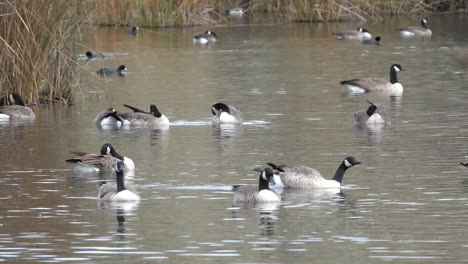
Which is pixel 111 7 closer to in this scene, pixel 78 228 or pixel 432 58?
pixel 432 58

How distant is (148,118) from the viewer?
24.6 metres

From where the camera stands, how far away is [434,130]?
23.3 meters

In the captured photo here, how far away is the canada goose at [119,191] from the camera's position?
16.0 m

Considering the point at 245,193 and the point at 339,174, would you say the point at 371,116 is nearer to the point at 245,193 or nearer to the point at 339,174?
the point at 339,174

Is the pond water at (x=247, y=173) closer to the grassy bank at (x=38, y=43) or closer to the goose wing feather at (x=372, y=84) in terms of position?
the goose wing feather at (x=372, y=84)

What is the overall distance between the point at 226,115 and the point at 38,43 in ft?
13.3

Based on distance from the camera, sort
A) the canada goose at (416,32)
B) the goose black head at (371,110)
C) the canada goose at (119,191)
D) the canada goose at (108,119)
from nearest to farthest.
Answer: the canada goose at (119,191) → the goose black head at (371,110) → the canada goose at (108,119) → the canada goose at (416,32)

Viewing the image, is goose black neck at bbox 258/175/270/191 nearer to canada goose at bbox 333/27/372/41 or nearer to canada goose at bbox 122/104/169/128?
canada goose at bbox 122/104/169/128

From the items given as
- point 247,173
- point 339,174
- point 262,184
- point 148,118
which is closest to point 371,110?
point 148,118

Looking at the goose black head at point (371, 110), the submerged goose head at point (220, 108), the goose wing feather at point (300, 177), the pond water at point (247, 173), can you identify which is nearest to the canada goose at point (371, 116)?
the goose black head at point (371, 110)

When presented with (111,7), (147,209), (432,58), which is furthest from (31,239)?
(111,7)

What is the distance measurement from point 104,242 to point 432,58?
28820 mm

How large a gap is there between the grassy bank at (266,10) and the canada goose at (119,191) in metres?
30.9

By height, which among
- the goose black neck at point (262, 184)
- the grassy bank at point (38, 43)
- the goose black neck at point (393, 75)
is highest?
the grassy bank at point (38, 43)
